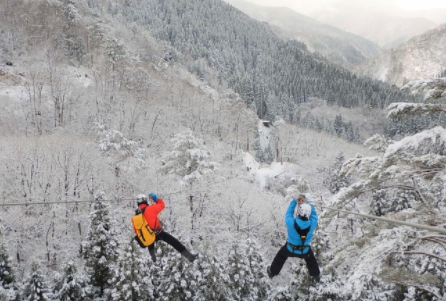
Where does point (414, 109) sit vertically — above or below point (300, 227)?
above

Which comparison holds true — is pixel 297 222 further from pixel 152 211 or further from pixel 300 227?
pixel 152 211

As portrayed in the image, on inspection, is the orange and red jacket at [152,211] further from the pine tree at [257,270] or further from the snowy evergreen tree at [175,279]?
the pine tree at [257,270]

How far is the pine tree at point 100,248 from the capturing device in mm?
17062

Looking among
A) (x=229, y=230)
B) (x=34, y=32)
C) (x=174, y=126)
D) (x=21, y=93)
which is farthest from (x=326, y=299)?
(x=34, y=32)

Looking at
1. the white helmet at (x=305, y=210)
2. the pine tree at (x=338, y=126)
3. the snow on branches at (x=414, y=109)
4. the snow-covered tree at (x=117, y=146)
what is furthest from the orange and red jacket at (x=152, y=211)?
the pine tree at (x=338, y=126)

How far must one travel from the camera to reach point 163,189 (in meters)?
27.9

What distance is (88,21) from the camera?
173ft

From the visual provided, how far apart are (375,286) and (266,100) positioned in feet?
222

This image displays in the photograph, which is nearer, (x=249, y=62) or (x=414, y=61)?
(x=249, y=62)

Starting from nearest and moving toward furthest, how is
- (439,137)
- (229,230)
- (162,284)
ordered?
(439,137) < (162,284) < (229,230)

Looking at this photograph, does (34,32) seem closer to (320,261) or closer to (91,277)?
(91,277)

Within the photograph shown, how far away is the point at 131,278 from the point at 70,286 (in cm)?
285

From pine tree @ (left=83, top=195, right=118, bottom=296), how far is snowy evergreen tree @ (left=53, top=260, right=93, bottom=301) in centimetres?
138

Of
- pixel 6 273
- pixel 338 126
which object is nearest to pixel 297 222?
pixel 6 273
